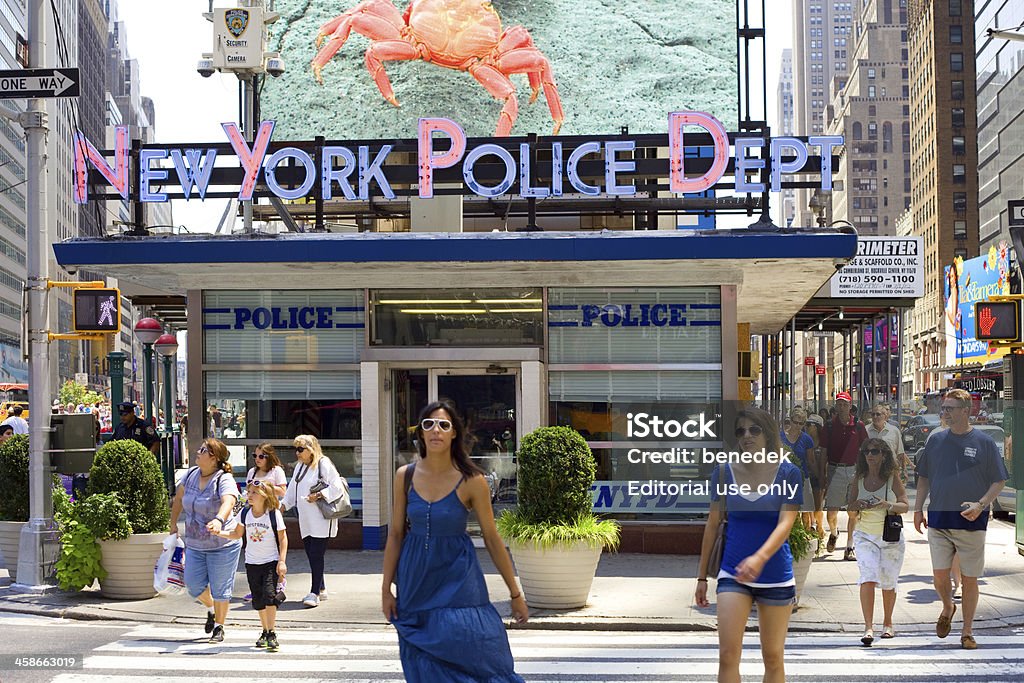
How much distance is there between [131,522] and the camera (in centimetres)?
1227

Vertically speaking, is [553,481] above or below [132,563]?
above

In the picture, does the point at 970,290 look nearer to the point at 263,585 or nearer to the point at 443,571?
the point at 263,585

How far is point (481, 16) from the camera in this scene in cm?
2198

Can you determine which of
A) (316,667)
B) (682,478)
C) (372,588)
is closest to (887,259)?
(682,478)

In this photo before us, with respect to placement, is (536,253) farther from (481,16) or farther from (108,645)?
(481,16)

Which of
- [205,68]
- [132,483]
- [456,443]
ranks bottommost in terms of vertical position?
[132,483]

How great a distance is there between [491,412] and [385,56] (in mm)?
8660

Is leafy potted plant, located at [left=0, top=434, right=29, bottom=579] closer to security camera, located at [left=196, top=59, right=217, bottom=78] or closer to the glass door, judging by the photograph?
the glass door

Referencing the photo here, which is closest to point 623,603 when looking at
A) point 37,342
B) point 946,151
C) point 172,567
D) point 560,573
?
point 560,573

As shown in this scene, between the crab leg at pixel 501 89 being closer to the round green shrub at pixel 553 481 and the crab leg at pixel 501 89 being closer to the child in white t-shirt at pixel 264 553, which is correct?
the round green shrub at pixel 553 481

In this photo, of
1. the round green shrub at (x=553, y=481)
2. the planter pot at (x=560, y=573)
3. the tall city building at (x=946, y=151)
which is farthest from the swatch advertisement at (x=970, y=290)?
the planter pot at (x=560, y=573)

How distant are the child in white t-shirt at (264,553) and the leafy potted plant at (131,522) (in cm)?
261

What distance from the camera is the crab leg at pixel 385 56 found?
21969 millimetres

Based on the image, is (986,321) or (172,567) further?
(986,321)
